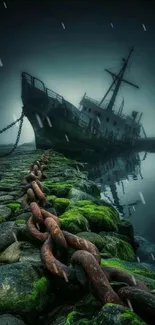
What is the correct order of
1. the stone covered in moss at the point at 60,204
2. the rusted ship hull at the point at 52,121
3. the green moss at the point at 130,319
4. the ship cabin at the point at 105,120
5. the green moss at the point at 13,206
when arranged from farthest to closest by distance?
1. the ship cabin at the point at 105,120
2. the rusted ship hull at the point at 52,121
3. the stone covered in moss at the point at 60,204
4. the green moss at the point at 13,206
5. the green moss at the point at 130,319

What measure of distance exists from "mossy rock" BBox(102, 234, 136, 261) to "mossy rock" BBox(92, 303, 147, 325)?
1.46 meters

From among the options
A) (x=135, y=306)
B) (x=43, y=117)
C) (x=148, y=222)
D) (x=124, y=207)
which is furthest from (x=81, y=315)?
(x=43, y=117)

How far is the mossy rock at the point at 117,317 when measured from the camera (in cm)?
102

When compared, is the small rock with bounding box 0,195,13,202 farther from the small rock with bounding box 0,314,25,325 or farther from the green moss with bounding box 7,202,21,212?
→ the small rock with bounding box 0,314,25,325

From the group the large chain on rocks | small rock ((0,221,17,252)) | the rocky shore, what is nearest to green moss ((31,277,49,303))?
the rocky shore

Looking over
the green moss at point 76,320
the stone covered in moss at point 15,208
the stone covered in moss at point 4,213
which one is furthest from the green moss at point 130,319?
the stone covered in moss at point 15,208

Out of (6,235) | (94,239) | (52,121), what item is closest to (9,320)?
(6,235)

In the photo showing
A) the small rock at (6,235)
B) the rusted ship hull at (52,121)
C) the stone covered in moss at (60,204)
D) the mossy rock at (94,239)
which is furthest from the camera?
the rusted ship hull at (52,121)

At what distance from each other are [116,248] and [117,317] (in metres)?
1.82

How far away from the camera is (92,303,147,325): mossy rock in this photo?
102 cm

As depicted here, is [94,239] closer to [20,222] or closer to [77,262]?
[20,222]

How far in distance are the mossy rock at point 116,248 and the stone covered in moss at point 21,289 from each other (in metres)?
1.06

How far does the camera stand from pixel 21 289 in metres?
1.47

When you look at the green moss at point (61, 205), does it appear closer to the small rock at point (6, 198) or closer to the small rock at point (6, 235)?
the small rock at point (6, 198)
